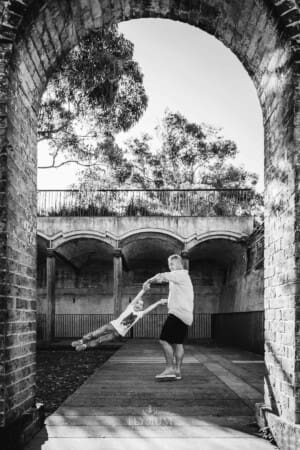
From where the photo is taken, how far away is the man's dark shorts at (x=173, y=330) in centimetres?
682

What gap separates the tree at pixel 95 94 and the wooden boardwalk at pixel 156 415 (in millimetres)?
11237

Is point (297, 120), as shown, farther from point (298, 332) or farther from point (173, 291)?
point (173, 291)

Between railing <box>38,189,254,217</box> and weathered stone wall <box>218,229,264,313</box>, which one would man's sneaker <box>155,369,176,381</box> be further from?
railing <box>38,189,254,217</box>

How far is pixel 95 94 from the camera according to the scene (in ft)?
55.4

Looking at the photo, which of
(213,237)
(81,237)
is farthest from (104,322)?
(213,237)

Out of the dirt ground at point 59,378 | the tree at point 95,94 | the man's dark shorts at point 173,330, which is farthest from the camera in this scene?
the tree at point 95,94

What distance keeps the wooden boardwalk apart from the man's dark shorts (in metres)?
0.60

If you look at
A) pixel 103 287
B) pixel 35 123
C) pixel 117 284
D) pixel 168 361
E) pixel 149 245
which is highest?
pixel 35 123

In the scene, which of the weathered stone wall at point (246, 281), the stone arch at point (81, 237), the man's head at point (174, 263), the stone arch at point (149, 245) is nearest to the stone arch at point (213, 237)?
the stone arch at point (149, 245)

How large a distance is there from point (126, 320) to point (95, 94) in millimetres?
11164

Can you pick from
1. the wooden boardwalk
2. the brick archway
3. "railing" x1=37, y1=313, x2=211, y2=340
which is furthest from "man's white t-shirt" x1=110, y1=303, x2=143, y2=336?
"railing" x1=37, y1=313, x2=211, y2=340

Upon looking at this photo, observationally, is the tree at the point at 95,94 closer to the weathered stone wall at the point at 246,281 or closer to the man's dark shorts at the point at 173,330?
the weathered stone wall at the point at 246,281

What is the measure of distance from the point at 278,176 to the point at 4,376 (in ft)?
8.60

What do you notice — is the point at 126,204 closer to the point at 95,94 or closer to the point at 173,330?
the point at 95,94
